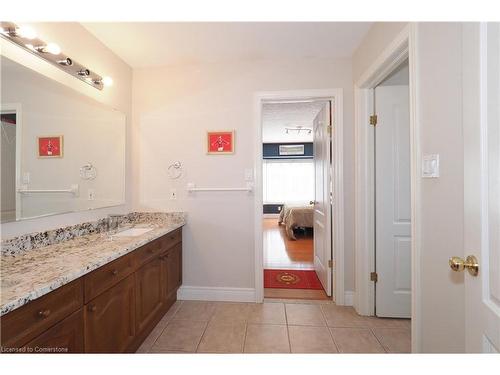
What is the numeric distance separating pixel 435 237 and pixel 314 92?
65.3 inches

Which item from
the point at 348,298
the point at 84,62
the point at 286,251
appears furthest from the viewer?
the point at 286,251

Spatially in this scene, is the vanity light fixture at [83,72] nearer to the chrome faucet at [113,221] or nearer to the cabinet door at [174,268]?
the chrome faucet at [113,221]

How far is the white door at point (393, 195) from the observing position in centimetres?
199

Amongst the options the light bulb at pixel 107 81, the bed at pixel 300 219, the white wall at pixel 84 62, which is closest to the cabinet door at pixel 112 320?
the white wall at pixel 84 62

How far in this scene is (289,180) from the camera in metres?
7.52

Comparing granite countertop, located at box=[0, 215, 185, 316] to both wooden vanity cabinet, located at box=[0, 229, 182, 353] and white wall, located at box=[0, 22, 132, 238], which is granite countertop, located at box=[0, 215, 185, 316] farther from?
white wall, located at box=[0, 22, 132, 238]

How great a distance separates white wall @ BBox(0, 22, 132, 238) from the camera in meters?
1.35

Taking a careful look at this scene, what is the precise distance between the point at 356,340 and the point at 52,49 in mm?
2994

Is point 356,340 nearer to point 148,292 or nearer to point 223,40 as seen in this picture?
point 148,292

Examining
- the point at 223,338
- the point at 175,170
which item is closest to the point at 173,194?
the point at 175,170

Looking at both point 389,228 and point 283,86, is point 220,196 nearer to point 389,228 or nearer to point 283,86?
point 283,86

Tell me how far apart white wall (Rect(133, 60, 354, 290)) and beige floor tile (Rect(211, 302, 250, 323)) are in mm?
180

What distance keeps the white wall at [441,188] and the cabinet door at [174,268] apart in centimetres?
189
